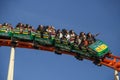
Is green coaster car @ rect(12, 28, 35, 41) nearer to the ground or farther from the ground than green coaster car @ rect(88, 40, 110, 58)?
farther from the ground

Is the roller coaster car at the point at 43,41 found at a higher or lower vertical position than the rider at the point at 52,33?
lower

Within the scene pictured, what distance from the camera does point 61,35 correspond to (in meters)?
39.1

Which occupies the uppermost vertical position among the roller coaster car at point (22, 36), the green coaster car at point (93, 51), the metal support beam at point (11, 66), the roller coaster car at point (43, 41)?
the roller coaster car at point (22, 36)

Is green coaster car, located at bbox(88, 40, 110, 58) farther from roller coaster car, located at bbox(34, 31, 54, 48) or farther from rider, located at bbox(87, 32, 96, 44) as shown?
roller coaster car, located at bbox(34, 31, 54, 48)

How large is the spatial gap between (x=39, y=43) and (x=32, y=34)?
1.80ft

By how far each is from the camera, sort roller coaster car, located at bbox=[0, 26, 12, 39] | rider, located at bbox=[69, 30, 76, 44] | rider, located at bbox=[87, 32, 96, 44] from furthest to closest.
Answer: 1. rider, located at bbox=[87, 32, 96, 44]
2. rider, located at bbox=[69, 30, 76, 44]
3. roller coaster car, located at bbox=[0, 26, 12, 39]

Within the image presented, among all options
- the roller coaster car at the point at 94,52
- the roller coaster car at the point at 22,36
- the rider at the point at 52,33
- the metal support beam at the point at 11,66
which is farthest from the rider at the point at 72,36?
the metal support beam at the point at 11,66

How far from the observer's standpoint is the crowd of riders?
3878 cm

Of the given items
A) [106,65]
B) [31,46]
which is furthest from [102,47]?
[31,46]

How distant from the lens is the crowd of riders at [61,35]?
38781mm

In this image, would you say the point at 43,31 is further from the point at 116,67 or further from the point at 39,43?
the point at 116,67

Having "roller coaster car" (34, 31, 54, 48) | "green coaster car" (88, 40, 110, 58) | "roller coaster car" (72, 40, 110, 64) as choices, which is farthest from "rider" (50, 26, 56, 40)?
"green coaster car" (88, 40, 110, 58)

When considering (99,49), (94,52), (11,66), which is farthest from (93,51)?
(11,66)

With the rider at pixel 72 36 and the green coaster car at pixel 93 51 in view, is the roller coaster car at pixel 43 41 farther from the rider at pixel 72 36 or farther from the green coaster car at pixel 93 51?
the green coaster car at pixel 93 51
